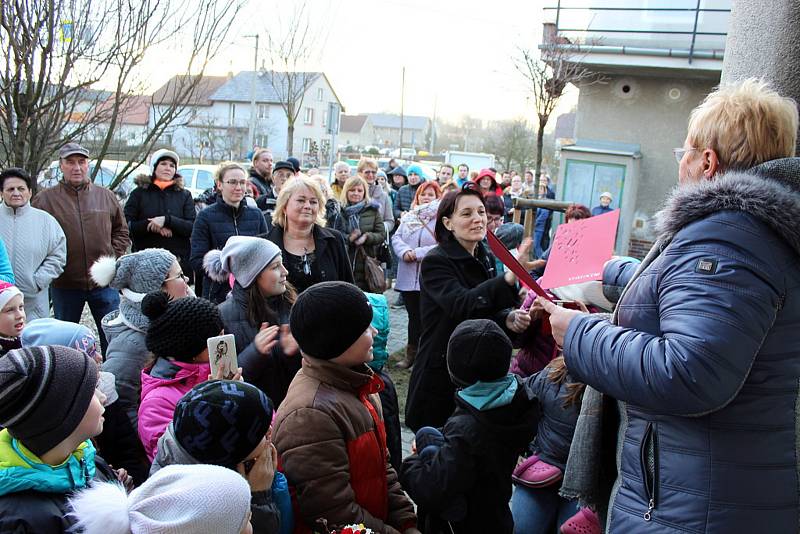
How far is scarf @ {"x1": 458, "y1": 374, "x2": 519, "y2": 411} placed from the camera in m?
2.40

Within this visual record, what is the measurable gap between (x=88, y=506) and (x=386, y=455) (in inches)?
45.1

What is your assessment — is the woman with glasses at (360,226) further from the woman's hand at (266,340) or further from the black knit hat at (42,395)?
the black knit hat at (42,395)

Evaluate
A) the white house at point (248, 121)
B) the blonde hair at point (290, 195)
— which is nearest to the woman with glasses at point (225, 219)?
the blonde hair at point (290, 195)

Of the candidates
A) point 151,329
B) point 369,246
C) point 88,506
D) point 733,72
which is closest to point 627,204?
point 369,246

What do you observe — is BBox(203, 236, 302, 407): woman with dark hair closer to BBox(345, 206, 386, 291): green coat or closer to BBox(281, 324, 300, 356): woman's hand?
BBox(281, 324, 300, 356): woman's hand

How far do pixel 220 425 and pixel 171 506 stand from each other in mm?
387

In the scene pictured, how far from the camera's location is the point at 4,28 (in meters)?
4.55

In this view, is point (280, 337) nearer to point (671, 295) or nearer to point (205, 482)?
point (205, 482)

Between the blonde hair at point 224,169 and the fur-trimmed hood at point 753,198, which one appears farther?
the blonde hair at point 224,169

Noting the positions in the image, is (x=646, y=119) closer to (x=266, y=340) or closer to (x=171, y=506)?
(x=266, y=340)

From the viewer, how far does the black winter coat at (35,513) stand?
157 centimetres

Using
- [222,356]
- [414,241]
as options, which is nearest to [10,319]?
[222,356]

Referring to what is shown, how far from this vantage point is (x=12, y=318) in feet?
10.5

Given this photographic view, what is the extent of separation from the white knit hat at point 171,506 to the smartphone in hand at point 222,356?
0.87 meters
